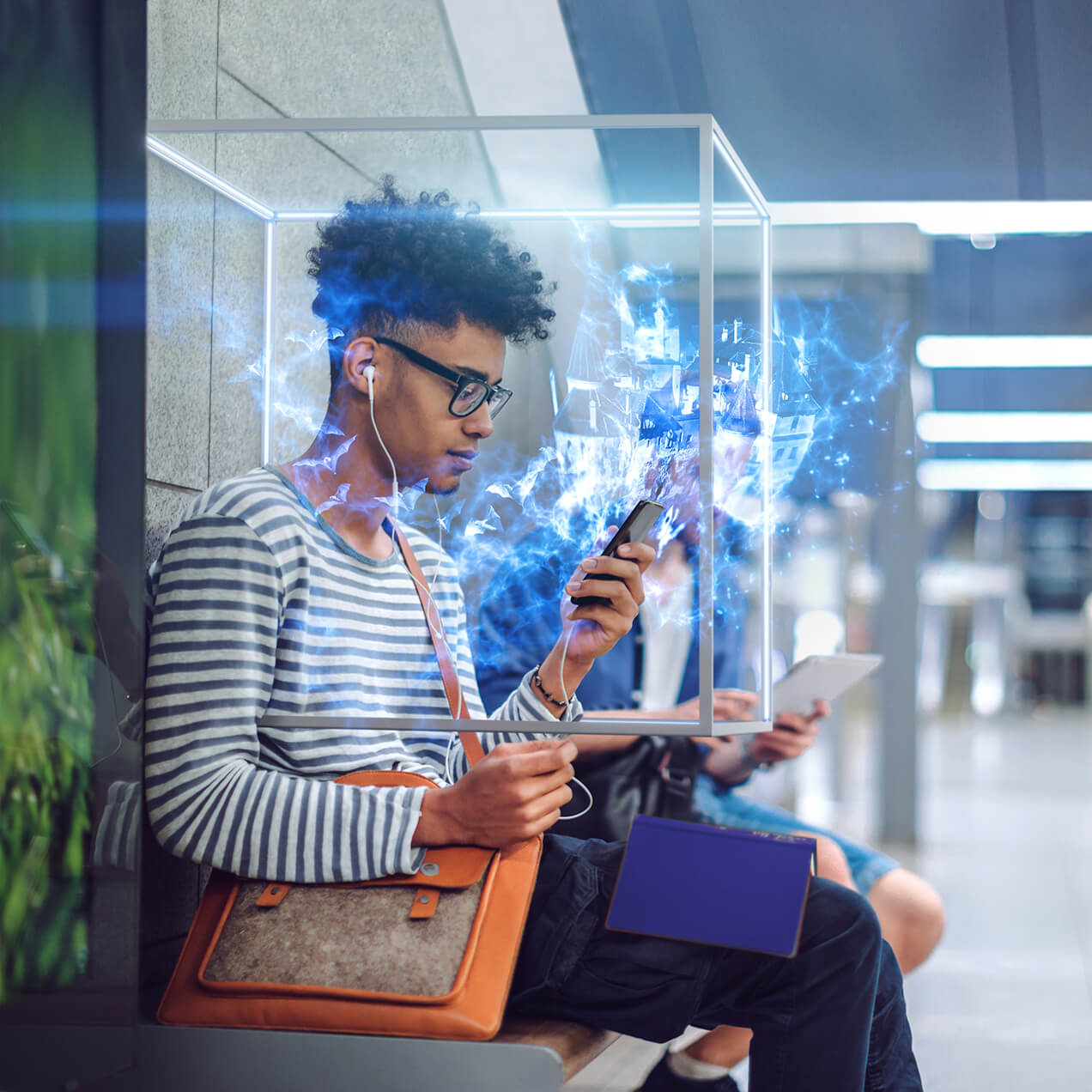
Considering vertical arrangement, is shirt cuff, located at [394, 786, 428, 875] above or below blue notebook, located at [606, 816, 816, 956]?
above

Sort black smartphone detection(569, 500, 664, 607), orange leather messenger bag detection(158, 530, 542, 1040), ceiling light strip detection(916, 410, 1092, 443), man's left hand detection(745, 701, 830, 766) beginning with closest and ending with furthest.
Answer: orange leather messenger bag detection(158, 530, 542, 1040)
black smartphone detection(569, 500, 664, 607)
man's left hand detection(745, 701, 830, 766)
ceiling light strip detection(916, 410, 1092, 443)

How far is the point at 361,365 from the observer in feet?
5.56

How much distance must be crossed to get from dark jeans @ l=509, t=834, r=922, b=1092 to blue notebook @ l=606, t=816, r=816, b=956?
0.03 metres

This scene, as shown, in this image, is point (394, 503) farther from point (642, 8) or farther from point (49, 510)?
point (642, 8)

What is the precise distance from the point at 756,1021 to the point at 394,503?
0.86 metres

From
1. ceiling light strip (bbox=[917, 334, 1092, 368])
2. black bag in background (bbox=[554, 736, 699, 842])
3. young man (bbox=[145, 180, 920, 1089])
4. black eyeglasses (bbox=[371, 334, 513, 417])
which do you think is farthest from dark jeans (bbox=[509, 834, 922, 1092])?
ceiling light strip (bbox=[917, 334, 1092, 368])

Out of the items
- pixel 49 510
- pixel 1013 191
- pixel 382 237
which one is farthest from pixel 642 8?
pixel 49 510

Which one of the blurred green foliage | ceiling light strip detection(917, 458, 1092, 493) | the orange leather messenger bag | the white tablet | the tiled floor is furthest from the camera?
ceiling light strip detection(917, 458, 1092, 493)

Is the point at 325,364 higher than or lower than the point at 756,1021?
higher

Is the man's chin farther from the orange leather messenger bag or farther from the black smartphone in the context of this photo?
the orange leather messenger bag

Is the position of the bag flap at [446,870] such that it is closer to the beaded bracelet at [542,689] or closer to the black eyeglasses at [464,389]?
the beaded bracelet at [542,689]

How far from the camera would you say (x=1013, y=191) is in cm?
238

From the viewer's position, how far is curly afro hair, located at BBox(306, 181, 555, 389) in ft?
5.48

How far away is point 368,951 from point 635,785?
0.86 metres
